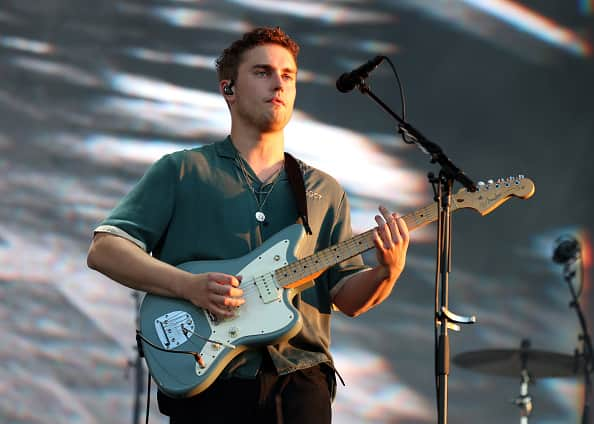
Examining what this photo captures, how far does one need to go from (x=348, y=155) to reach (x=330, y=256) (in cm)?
336

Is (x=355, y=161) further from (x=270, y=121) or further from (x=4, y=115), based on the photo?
(x=270, y=121)

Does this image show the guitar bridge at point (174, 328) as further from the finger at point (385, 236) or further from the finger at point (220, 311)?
the finger at point (385, 236)

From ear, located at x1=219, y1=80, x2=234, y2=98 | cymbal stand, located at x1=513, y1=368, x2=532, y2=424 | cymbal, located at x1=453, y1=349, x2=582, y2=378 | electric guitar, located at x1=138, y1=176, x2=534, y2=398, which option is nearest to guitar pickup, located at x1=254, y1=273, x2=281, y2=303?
electric guitar, located at x1=138, y1=176, x2=534, y2=398

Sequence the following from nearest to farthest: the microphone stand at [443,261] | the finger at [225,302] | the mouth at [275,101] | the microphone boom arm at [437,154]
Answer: the microphone stand at [443,261] → the microphone boom arm at [437,154] → the finger at [225,302] → the mouth at [275,101]

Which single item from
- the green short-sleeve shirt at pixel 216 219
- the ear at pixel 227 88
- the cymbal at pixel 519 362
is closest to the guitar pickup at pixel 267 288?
the green short-sleeve shirt at pixel 216 219

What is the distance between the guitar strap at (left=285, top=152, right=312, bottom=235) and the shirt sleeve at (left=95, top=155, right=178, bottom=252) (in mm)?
358

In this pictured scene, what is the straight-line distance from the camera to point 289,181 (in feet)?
9.53

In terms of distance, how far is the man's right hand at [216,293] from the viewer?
261 centimetres

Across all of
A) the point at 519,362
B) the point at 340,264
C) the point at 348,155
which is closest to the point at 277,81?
the point at 340,264

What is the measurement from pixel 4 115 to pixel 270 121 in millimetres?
3432

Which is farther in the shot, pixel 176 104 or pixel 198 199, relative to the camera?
pixel 176 104

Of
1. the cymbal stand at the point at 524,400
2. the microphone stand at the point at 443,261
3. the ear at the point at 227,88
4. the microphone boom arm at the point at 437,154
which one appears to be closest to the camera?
the microphone stand at the point at 443,261

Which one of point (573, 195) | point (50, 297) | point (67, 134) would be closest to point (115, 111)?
point (67, 134)

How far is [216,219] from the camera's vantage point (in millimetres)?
2779
